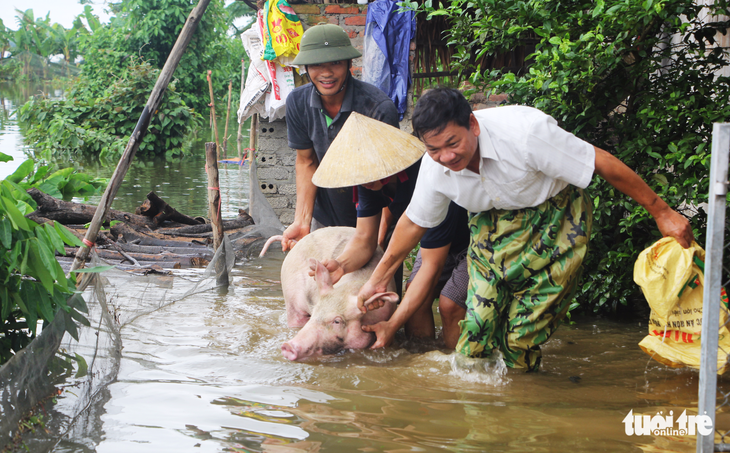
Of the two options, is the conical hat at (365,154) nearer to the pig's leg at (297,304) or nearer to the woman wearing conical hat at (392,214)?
the woman wearing conical hat at (392,214)

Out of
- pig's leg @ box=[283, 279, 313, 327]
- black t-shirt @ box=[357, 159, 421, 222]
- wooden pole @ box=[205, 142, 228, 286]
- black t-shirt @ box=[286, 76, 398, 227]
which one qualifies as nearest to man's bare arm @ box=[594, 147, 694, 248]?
black t-shirt @ box=[357, 159, 421, 222]

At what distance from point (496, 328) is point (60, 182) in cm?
267

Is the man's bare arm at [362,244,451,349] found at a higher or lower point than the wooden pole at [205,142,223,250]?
lower

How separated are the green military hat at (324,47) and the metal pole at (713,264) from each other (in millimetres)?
2523

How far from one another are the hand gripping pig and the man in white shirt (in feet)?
1.54

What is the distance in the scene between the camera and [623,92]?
4.20m

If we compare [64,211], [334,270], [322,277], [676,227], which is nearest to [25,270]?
[322,277]

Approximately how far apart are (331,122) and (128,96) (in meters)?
14.0

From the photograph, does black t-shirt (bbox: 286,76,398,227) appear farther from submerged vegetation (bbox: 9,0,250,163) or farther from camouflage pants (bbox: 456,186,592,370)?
submerged vegetation (bbox: 9,0,250,163)

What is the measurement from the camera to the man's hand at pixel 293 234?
4.66 meters

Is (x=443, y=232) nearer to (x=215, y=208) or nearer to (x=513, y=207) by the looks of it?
(x=513, y=207)

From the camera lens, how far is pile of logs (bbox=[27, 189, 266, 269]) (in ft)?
21.5

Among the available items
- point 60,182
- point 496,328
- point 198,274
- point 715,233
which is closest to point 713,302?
point 715,233

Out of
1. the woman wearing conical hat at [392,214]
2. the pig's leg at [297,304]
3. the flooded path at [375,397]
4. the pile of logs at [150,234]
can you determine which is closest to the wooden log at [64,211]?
the pile of logs at [150,234]
